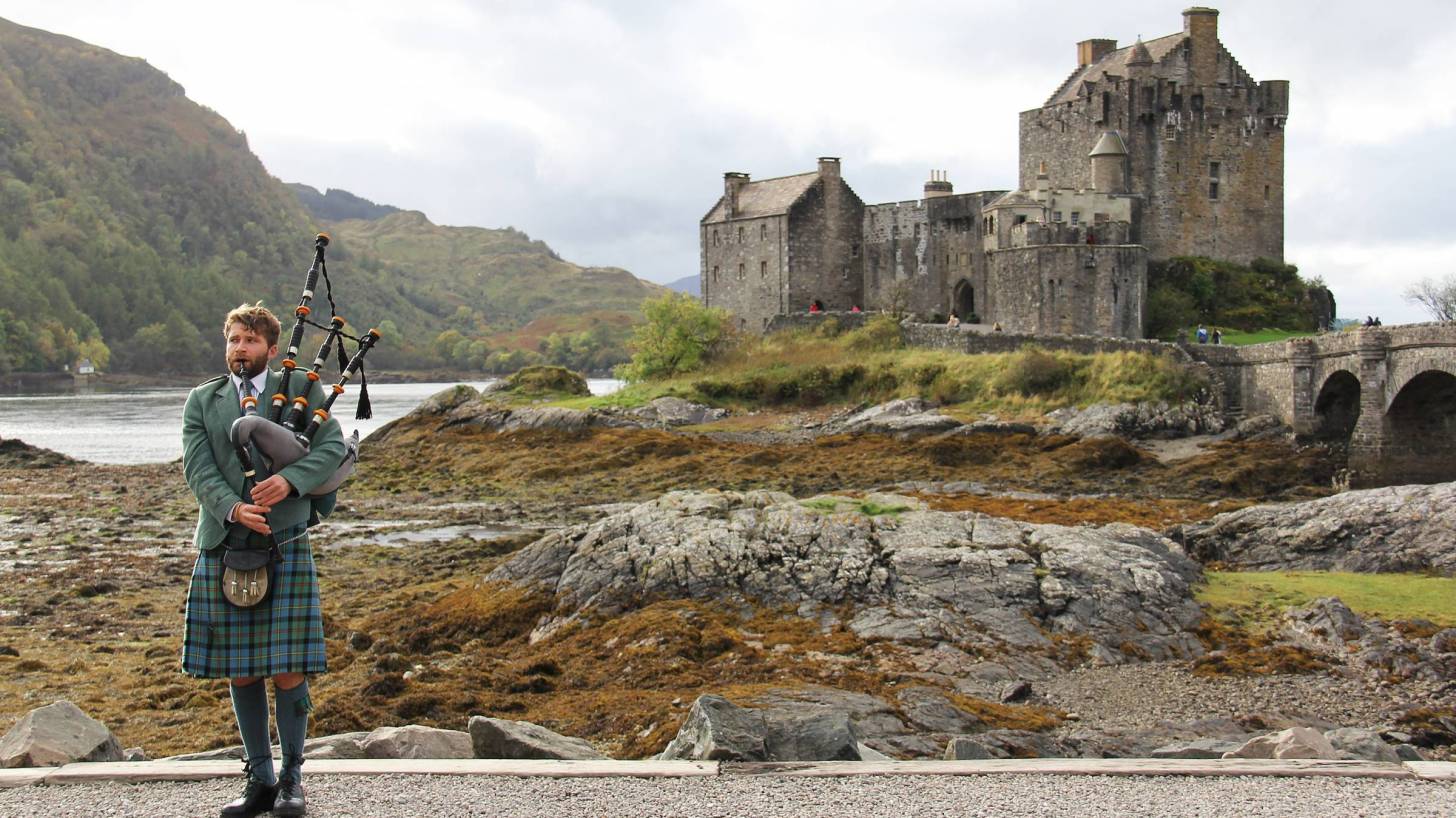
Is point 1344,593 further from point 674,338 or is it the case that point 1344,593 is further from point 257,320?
point 674,338

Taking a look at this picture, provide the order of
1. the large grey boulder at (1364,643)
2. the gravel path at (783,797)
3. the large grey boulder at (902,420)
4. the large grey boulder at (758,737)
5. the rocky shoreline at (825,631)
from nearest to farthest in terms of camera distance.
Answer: the gravel path at (783,797)
the large grey boulder at (758,737)
the rocky shoreline at (825,631)
the large grey boulder at (1364,643)
the large grey boulder at (902,420)

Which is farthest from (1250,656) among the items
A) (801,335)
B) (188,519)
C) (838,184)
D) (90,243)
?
(90,243)

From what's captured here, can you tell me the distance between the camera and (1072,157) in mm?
56031

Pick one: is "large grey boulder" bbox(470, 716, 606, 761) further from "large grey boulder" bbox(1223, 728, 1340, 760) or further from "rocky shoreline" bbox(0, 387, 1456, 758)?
"large grey boulder" bbox(1223, 728, 1340, 760)

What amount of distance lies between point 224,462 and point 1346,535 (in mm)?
19575

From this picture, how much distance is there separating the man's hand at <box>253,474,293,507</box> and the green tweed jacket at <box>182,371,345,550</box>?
0.14 ft

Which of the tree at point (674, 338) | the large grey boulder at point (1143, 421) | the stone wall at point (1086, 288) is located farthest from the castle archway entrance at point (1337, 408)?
the tree at point (674, 338)

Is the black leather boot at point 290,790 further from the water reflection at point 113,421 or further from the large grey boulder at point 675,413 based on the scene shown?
the water reflection at point 113,421

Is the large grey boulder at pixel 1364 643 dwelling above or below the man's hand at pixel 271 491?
below

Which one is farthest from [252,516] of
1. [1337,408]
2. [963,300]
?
[963,300]

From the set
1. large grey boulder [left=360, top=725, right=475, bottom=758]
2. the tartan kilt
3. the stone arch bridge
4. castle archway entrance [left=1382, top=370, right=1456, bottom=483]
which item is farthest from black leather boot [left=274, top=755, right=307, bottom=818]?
castle archway entrance [left=1382, top=370, right=1456, bottom=483]

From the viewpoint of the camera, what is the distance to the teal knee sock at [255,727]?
7.44 m

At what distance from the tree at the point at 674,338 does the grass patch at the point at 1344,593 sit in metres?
39.1

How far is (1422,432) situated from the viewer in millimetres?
36625
